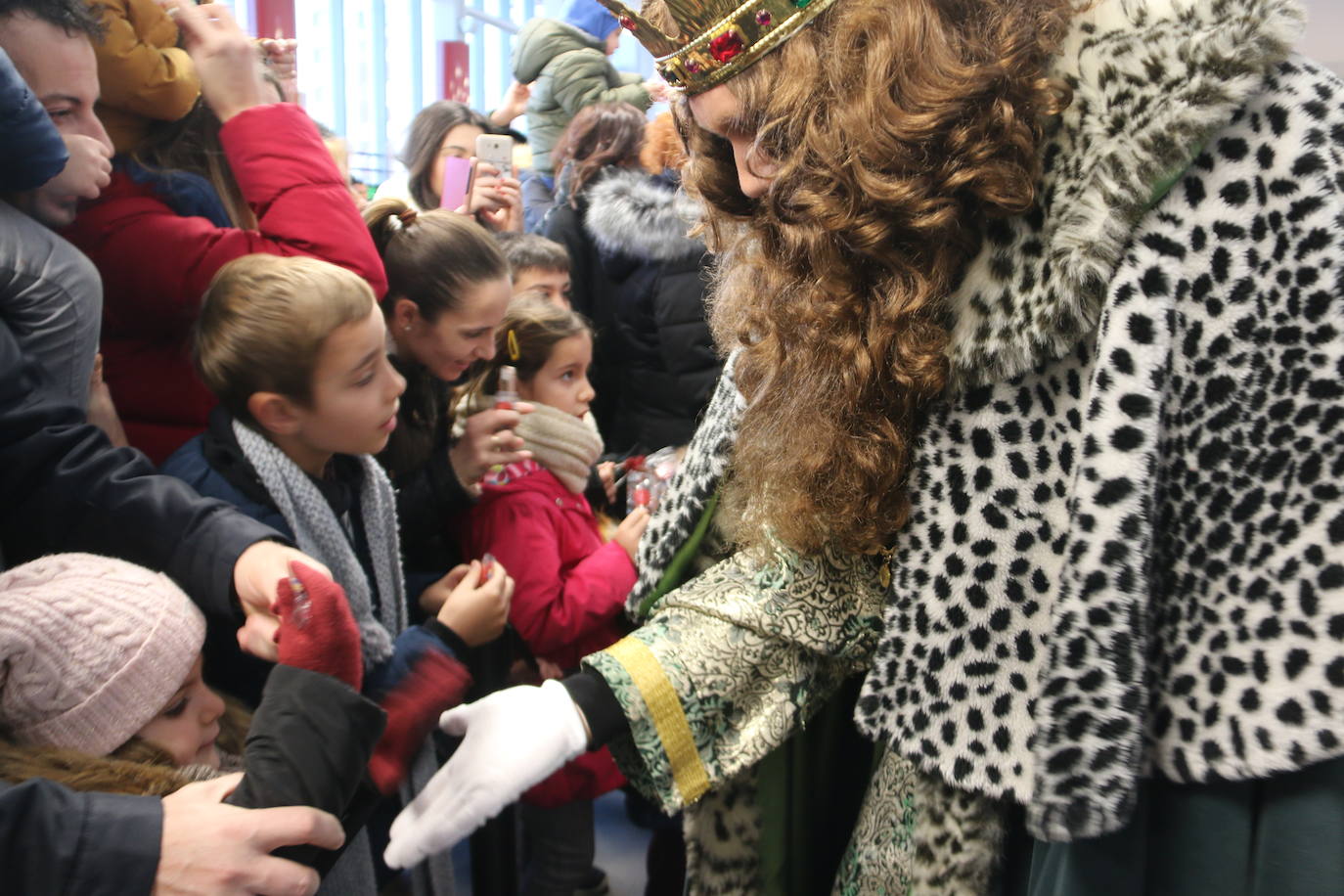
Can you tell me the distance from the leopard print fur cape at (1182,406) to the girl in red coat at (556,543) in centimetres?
119

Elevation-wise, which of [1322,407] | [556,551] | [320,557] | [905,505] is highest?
[1322,407]

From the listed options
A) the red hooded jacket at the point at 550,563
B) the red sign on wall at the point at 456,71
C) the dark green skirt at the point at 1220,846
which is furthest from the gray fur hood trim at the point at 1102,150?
the red sign on wall at the point at 456,71

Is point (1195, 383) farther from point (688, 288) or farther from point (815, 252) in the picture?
point (688, 288)

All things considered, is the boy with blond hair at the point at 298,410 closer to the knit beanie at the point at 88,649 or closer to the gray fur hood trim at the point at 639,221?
the knit beanie at the point at 88,649

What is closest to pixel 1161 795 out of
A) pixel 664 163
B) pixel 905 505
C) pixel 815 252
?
pixel 905 505

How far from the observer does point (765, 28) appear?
1098mm

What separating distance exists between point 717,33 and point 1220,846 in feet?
3.14

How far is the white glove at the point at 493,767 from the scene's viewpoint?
1.16 metres

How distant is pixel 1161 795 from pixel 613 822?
2.08 metres

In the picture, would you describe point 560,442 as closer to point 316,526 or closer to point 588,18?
point 316,526

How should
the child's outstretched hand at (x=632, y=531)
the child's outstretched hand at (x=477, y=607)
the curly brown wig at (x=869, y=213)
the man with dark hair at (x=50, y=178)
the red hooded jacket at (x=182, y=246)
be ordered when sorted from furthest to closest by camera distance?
1. the child's outstretched hand at (x=632, y=531)
2. the child's outstretched hand at (x=477, y=607)
3. the red hooded jacket at (x=182, y=246)
4. the man with dark hair at (x=50, y=178)
5. the curly brown wig at (x=869, y=213)

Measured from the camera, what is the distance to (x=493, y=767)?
1160 millimetres

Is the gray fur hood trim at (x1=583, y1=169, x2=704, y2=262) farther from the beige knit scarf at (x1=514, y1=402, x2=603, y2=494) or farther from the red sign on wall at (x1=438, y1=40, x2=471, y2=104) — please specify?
the red sign on wall at (x1=438, y1=40, x2=471, y2=104)

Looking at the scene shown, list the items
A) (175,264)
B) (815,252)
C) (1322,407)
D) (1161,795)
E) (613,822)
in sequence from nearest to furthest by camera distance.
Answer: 1. (1322,407)
2. (1161,795)
3. (815,252)
4. (175,264)
5. (613,822)
